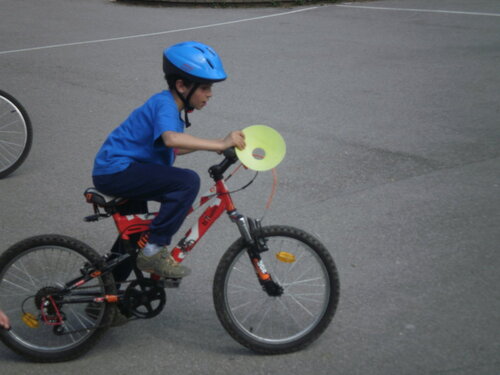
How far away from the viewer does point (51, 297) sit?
3.99 meters

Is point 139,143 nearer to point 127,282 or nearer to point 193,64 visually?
point 193,64

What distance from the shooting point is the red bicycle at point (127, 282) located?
152 inches

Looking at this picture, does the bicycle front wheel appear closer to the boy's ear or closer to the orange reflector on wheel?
the orange reflector on wheel

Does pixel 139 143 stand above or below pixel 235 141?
below

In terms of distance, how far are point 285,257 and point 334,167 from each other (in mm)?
3291

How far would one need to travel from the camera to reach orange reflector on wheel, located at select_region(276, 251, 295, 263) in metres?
3.88

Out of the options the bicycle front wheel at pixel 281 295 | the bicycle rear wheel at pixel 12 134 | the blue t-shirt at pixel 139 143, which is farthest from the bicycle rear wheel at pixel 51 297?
the bicycle rear wheel at pixel 12 134

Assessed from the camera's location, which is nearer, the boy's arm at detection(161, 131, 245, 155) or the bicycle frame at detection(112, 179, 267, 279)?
the boy's arm at detection(161, 131, 245, 155)

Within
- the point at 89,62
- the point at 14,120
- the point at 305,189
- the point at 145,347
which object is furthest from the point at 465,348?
the point at 89,62

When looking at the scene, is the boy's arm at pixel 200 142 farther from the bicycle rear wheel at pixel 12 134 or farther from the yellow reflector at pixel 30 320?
the bicycle rear wheel at pixel 12 134

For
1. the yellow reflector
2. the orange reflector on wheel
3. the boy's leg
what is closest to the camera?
the boy's leg

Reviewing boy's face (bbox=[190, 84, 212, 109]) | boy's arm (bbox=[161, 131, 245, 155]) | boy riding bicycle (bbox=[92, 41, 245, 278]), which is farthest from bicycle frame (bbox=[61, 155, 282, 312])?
boy's face (bbox=[190, 84, 212, 109])

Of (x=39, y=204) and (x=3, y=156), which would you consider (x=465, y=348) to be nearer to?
(x=39, y=204)

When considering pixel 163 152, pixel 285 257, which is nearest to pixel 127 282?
pixel 163 152
